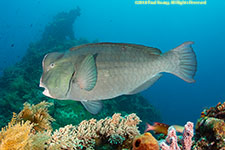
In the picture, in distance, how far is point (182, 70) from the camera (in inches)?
67.9

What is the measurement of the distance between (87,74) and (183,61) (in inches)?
45.2

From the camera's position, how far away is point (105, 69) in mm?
1497

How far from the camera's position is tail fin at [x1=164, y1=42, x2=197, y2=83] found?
170 centimetres

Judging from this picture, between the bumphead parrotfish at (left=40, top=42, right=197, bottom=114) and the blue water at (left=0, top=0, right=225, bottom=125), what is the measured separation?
62339 mm

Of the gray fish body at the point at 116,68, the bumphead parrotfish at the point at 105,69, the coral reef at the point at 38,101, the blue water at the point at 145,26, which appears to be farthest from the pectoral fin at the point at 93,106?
the blue water at the point at 145,26

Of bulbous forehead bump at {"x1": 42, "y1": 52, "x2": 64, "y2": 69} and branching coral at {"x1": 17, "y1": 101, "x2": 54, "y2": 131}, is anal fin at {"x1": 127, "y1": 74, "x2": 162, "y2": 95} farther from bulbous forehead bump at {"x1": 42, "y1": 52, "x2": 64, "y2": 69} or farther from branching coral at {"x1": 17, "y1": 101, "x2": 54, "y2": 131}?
branching coral at {"x1": 17, "y1": 101, "x2": 54, "y2": 131}

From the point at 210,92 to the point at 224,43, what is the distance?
43666 mm

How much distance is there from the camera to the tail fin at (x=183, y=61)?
5.59 ft

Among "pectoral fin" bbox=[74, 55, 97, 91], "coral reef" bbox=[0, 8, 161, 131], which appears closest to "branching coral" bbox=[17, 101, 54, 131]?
"pectoral fin" bbox=[74, 55, 97, 91]

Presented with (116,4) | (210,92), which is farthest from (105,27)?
(210,92)

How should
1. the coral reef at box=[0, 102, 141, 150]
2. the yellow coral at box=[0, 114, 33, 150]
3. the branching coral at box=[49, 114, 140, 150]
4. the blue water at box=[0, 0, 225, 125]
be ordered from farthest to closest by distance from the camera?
1. the blue water at box=[0, 0, 225, 125]
2. the branching coral at box=[49, 114, 140, 150]
3. the coral reef at box=[0, 102, 141, 150]
4. the yellow coral at box=[0, 114, 33, 150]

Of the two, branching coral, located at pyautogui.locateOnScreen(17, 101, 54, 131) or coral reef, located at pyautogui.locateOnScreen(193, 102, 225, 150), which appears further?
branching coral, located at pyautogui.locateOnScreen(17, 101, 54, 131)

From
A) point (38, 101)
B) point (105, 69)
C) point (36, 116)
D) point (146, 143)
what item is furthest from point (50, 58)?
point (38, 101)

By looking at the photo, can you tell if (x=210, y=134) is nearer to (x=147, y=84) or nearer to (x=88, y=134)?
(x=147, y=84)
